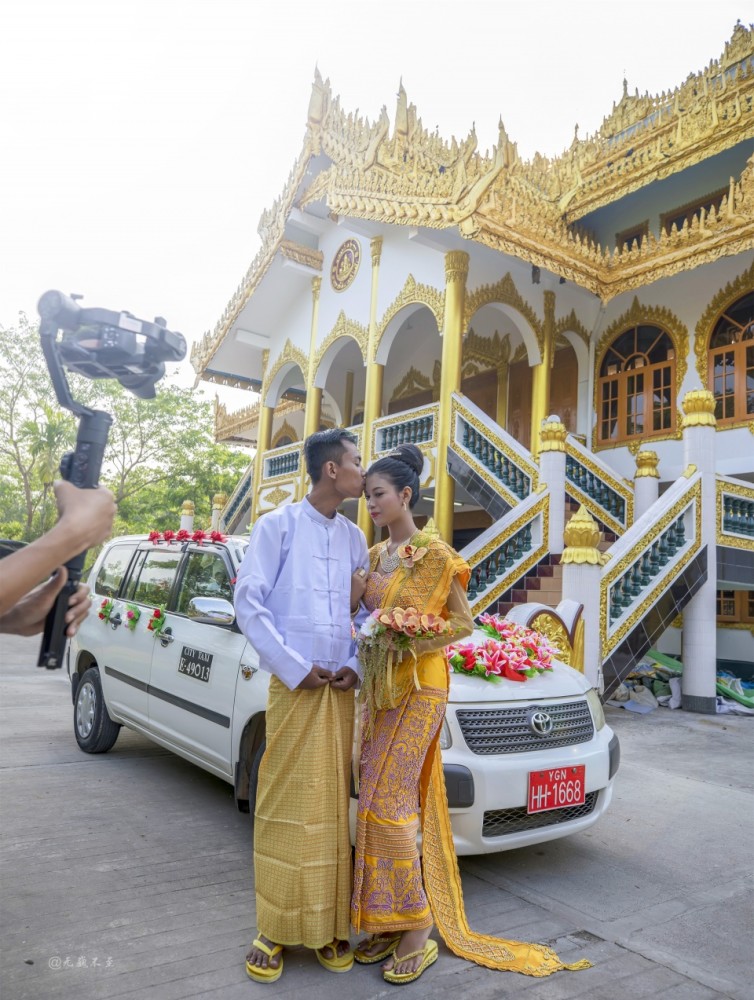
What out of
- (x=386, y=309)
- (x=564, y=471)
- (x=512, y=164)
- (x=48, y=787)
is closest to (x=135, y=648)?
(x=48, y=787)

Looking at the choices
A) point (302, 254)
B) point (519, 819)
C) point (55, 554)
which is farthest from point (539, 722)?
point (302, 254)

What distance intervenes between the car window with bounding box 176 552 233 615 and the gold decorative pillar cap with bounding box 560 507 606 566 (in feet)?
13.2

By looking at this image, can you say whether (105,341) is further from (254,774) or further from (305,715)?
(254,774)

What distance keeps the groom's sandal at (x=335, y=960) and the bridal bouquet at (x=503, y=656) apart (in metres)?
1.30

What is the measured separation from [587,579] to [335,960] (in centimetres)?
531

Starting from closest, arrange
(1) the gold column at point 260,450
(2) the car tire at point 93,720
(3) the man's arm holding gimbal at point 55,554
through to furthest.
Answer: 1. (3) the man's arm holding gimbal at point 55,554
2. (2) the car tire at point 93,720
3. (1) the gold column at point 260,450

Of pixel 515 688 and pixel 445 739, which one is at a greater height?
pixel 515 688

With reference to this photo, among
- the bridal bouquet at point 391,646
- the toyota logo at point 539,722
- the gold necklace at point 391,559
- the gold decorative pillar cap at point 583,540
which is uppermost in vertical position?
the gold decorative pillar cap at point 583,540

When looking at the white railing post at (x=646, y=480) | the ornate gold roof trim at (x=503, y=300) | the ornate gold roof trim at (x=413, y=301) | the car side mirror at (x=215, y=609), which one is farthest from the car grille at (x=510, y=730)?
the ornate gold roof trim at (x=413, y=301)

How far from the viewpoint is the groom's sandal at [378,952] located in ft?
8.61

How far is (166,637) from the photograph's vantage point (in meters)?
4.57

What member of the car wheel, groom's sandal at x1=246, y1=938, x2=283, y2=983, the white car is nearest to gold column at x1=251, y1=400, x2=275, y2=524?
→ the white car

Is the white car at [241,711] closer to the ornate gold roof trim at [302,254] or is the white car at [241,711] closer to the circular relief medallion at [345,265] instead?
the circular relief medallion at [345,265]

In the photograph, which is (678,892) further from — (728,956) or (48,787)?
(48,787)
